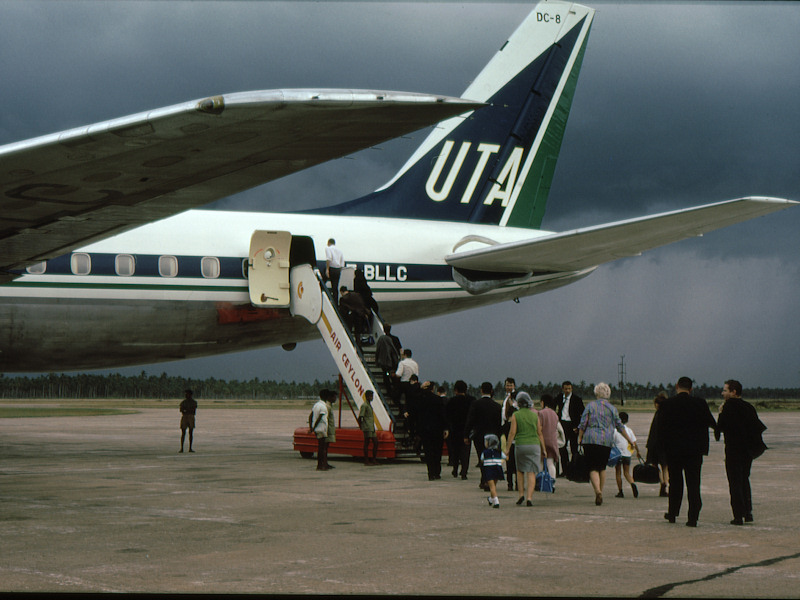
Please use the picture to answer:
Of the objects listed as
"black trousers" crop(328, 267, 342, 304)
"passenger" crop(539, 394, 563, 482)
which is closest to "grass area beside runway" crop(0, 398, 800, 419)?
"black trousers" crop(328, 267, 342, 304)

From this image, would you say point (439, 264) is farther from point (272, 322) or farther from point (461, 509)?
point (461, 509)

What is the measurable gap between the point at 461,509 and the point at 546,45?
56.8ft

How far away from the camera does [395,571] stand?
8.14 meters

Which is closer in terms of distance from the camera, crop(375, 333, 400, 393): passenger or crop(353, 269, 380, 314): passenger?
crop(375, 333, 400, 393): passenger

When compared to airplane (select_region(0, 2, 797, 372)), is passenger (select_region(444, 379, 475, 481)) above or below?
below

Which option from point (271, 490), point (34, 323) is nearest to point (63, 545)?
point (271, 490)

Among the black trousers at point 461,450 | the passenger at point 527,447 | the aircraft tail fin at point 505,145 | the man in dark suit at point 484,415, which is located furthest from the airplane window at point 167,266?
the passenger at point 527,447

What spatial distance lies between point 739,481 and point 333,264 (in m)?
12.6

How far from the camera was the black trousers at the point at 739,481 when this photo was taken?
37.3 feet

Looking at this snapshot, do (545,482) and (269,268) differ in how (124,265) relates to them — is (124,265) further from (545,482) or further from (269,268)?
(545,482)

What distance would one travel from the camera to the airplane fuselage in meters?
19.2

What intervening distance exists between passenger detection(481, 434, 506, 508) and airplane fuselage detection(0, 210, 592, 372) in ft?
32.2

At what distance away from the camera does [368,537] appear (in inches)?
397

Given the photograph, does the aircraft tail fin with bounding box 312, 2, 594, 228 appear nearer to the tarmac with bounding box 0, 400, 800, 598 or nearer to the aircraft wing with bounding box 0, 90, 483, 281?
the tarmac with bounding box 0, 400, 800, 598
